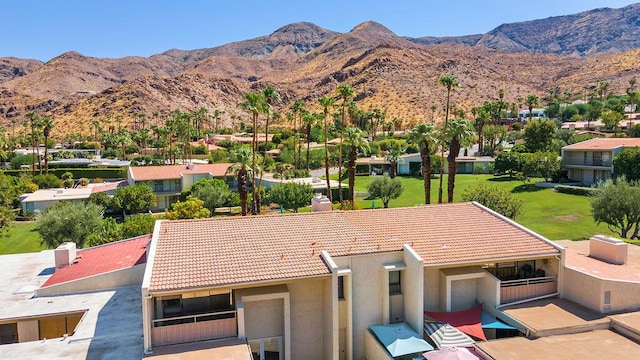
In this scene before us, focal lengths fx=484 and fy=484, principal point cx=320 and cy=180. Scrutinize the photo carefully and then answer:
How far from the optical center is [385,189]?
66938 mm

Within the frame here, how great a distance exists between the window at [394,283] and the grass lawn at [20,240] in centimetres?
4408

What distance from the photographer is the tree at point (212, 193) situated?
2494 inches

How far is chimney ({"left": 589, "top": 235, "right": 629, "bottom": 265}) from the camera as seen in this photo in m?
23.8

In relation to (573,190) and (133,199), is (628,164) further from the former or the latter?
(133,199)

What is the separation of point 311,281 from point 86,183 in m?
83.8

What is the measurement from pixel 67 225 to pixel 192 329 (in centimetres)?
2931

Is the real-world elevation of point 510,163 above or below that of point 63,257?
above

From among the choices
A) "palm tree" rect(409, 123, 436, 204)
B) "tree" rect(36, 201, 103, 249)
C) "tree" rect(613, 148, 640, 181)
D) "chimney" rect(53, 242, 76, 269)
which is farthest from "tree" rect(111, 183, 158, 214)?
"tree" rect(613, 148, 640, 181)

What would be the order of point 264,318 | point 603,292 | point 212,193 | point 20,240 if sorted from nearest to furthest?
point 264,318, point 603,292, point 20,240, point 212,193

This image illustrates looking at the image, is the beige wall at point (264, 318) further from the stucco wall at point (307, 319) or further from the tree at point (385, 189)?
the tree at point (385, 189)

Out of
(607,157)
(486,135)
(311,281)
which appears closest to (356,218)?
(311,281)

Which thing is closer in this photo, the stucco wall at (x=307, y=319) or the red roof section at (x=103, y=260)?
the stucco wall at (x=307, y=319)

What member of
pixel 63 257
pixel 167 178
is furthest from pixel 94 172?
pixel 63 257

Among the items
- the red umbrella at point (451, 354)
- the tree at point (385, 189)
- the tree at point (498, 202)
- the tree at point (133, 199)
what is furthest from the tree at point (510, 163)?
the red umbrella at point (451, 354)
